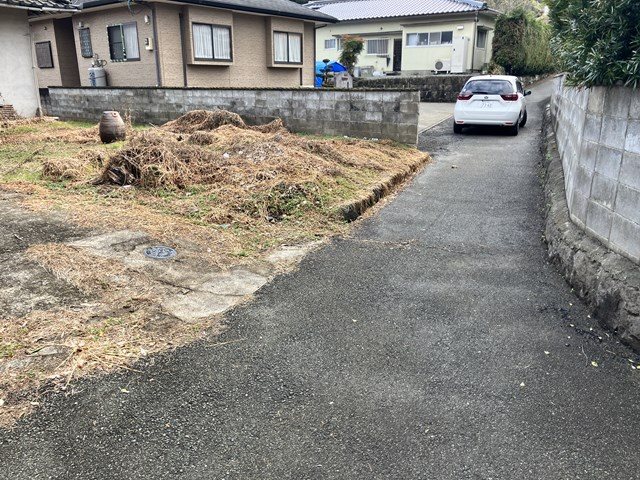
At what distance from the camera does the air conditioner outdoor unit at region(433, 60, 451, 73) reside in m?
25.7

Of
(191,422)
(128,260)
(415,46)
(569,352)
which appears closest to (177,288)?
(128,260)

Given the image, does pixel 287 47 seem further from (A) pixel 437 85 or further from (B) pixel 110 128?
(B) pixel 110 128

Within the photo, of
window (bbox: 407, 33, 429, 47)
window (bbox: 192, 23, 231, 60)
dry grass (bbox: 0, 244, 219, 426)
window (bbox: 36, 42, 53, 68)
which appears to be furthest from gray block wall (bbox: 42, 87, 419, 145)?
window (bbox: 407, 33, 429, 47)

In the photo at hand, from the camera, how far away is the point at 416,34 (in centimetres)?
2738

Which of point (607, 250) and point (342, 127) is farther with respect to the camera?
point (342, 127)

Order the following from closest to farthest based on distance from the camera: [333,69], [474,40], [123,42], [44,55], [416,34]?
1. [123,42]
2. [44,55]
3. [333,69]
4. [474,40]
5. [416,34]

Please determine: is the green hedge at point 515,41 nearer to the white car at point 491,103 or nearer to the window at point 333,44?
the window at point 333,44

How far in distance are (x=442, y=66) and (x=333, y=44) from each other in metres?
8.85

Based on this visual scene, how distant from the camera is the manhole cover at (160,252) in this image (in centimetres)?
472

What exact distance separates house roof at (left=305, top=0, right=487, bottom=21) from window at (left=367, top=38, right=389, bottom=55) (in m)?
1.56

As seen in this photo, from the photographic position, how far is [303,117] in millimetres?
11242

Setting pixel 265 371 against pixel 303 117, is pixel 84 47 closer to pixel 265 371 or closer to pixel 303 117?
pixel 303 117

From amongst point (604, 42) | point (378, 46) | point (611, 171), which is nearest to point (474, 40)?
point (378, 46)

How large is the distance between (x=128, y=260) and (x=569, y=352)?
381cm
